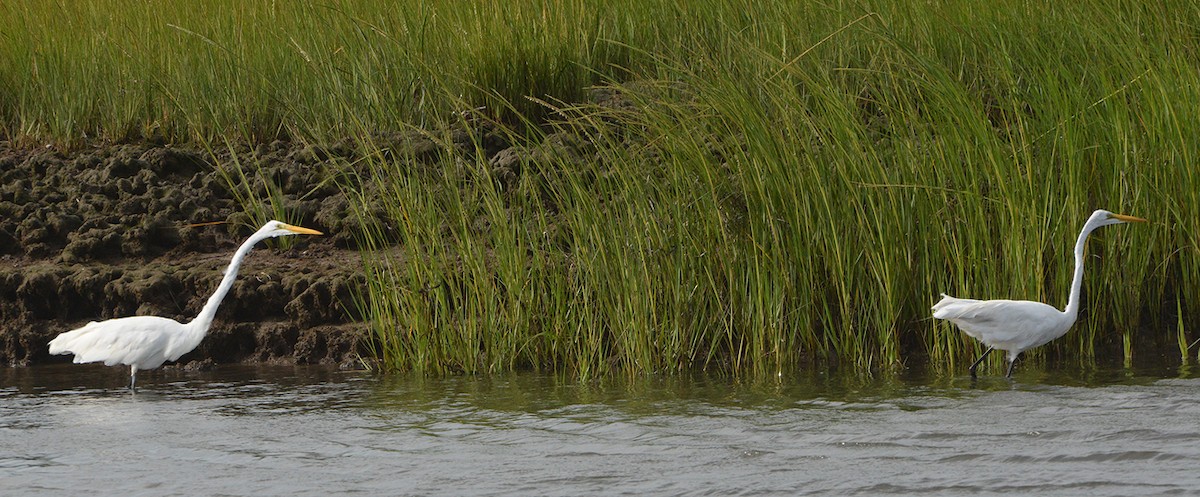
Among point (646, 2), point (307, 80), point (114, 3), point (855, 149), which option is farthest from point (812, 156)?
point (114, 3)

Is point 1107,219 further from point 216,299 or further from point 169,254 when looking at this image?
point 169,254

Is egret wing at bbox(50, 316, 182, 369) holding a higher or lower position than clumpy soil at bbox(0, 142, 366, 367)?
lower

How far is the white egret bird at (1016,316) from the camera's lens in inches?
234

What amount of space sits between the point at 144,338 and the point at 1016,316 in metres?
4.04

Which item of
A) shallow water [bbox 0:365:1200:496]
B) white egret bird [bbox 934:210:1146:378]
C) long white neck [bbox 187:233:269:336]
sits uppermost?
long white neck [bbox 187:233:269:336]

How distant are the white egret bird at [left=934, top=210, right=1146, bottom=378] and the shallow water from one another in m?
0.20

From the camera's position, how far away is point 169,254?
906 cm

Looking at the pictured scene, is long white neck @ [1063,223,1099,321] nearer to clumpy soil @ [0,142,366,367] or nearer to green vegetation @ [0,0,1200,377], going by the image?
green vegetation @ [0,0,1200,377]

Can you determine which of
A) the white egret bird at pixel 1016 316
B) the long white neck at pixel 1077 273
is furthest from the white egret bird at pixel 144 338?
the long white neck at pixel 1077 273

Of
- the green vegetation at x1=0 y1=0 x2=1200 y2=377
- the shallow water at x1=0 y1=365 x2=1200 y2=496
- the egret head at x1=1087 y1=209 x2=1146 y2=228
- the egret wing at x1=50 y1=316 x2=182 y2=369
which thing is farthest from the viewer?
the egret wing at x1=50 y1=316 x2=182 y2=369

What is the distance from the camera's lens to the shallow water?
14.6 feet

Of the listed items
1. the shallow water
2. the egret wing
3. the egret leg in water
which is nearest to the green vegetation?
the egret leg in water

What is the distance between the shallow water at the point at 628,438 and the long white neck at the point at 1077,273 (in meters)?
0.28

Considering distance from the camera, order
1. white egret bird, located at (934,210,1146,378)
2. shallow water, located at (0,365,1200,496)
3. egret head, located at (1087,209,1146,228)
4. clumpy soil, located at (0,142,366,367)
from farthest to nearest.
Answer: clumpy soil, located at (0,142,366,367)
egret head, located at (1087,209,1146,228)
white egret bird, located at (934,210,1146,378)
shallow water, located at (0,365,1200,496)
